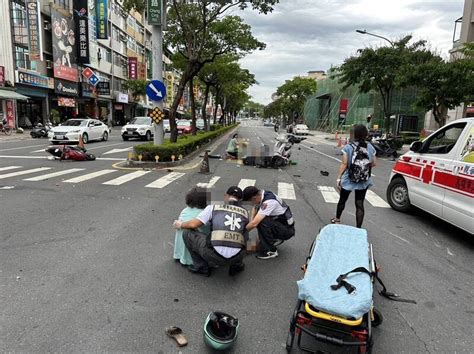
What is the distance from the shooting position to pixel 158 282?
13.5 ft

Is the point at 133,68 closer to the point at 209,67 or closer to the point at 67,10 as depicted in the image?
the point at 67,10

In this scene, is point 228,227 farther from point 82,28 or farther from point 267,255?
point 82,28

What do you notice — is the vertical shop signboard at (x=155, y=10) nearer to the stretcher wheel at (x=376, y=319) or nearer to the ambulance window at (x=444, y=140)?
the ambulance window at (x=444, y=140)

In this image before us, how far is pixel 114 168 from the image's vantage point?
12516 mm

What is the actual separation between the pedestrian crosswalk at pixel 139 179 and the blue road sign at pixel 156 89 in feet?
9.25

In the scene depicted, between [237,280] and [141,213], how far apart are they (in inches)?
129

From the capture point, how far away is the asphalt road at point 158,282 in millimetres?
3160

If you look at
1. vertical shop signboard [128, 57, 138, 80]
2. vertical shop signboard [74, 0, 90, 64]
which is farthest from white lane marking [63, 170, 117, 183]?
vertical shop signboard [128, 57, 138, 80]

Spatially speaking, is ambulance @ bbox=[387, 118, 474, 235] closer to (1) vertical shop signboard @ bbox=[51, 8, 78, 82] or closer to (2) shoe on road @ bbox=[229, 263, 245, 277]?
A: (2) shoe on road @ bbox=[229, 263, 245, 277]

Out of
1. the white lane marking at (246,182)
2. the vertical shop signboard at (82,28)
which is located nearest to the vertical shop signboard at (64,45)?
the vertical shop signboard at (82,28)

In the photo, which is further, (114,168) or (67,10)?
(67,10)

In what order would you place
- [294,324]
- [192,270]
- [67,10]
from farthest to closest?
1. [67,10]
2. [192,270]
3. [294,324]

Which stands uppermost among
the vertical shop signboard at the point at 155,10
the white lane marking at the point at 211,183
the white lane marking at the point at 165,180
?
the vertical shop signboard at the point at 155,10

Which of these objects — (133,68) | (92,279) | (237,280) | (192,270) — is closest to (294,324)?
(237,280)
